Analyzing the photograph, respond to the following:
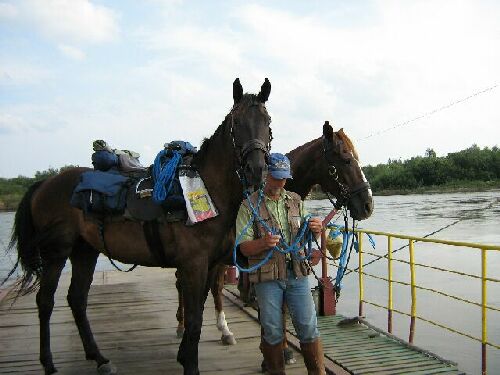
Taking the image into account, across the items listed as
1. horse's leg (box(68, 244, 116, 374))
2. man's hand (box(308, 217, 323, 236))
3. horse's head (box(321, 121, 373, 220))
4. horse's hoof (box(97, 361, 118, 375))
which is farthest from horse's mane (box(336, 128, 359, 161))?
horse's hoof (box(97, 361, 118, 375))

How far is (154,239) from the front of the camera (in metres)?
3.70

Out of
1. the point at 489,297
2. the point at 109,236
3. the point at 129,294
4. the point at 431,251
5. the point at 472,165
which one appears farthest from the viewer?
the point at 472,165

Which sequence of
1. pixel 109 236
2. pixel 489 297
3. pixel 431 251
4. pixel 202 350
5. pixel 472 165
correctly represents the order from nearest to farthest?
1. pixel 109 236
2. pixel 202 350
3. pixel 489 297
4. pixel 431 251
5. pixel 472 165

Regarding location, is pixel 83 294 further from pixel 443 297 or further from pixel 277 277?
pixel 443 297

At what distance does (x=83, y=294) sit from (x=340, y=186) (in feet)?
8.21

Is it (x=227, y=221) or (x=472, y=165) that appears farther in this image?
(x=472, y=165)

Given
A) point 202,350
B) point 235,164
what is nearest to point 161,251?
point 235,164

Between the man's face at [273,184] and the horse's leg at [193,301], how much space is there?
0.71 m

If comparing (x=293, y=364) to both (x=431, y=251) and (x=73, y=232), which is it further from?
(x=431, y=251)

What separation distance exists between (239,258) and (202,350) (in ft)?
5.98

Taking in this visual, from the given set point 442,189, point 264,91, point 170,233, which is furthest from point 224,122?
point 442,189

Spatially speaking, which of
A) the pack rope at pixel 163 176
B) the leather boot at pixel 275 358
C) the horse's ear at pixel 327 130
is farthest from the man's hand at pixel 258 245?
the horse's ear at pixel 327 130

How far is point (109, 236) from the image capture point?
13.3 feet

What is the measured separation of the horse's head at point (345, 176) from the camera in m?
4.12
